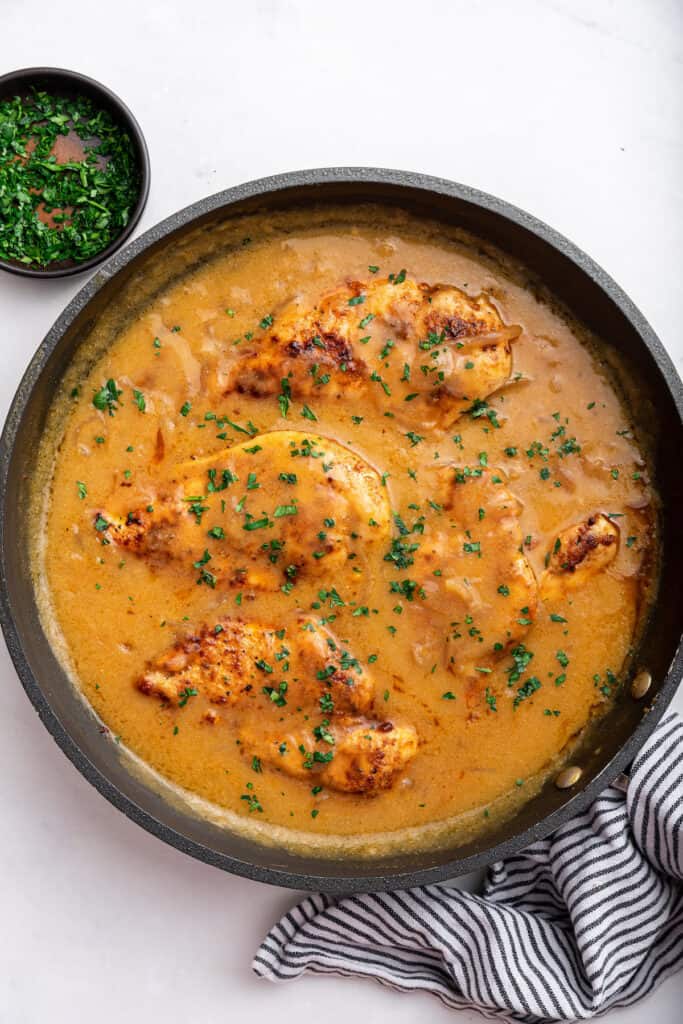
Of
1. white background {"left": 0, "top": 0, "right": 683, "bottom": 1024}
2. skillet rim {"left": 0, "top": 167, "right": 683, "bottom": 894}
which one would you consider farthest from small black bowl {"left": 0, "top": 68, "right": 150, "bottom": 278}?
skillet rim {"left": 0, "top": 167, "right": 683, "bottom": 894}

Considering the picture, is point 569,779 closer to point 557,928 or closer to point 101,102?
point 557,928

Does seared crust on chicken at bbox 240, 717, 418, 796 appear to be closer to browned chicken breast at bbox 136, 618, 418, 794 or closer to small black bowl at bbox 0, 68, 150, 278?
browned chicken breast at bbox 136, 618, 418, 794

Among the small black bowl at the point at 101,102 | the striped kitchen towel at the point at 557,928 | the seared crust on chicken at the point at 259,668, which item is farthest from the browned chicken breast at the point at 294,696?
the small black bowl at the point at 101,102

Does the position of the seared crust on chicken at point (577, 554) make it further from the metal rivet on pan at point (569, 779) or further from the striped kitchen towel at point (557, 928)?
the striped kitchen towel at point (557, 928)

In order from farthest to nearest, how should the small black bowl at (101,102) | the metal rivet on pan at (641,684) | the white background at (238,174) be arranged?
the white background at (238,174) < the small black bowl at (101,102) < the metal rivet on pan at (641,684)

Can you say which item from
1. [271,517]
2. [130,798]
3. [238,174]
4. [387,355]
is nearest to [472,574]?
[271,517]

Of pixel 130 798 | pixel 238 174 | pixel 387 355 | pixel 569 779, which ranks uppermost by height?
pixel 238 174
